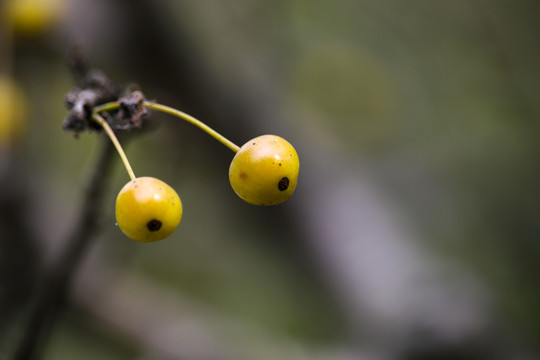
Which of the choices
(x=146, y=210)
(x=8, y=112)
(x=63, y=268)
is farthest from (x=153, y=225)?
(x=8, y=112)

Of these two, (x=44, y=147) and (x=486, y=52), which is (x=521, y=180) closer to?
(x=486, y=52)

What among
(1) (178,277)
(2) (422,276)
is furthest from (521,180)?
(1) (178,277)

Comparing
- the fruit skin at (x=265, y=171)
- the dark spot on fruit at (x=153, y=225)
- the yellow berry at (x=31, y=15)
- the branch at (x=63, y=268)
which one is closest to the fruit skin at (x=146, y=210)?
the dark spot on fruit at (x=153, y=225)

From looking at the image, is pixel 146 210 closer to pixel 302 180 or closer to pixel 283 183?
pixel 283 183

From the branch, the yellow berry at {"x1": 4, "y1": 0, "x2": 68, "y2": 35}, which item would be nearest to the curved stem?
the branch

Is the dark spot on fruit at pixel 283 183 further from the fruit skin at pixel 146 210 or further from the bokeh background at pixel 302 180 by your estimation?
the bokeh background at pixel 302 180

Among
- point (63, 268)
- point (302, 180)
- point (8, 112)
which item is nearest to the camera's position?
point (63, 268)

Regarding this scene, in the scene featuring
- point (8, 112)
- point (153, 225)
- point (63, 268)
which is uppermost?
point (8, 112)
